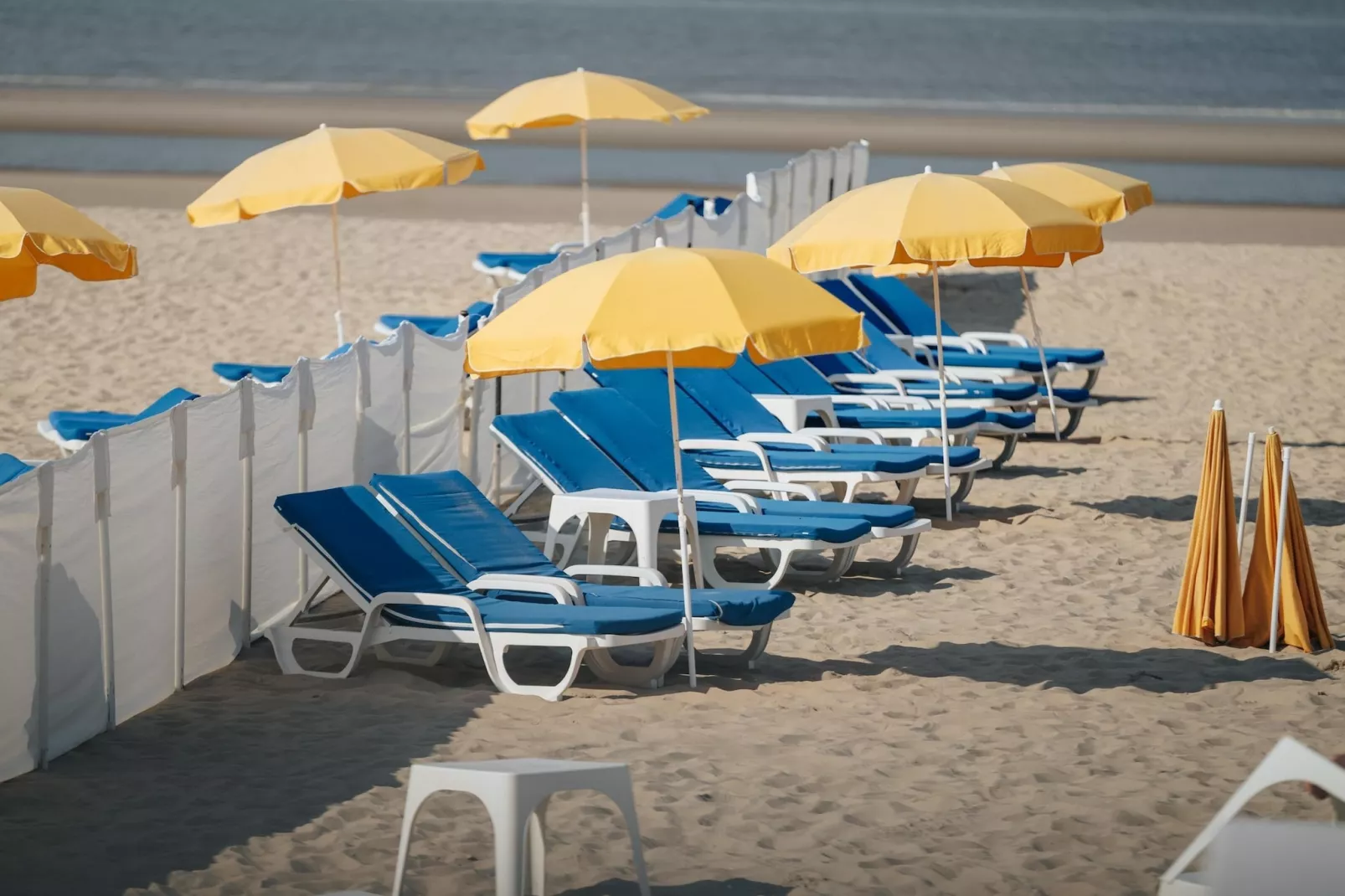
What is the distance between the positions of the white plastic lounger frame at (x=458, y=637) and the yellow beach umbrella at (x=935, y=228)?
2630 millimetres

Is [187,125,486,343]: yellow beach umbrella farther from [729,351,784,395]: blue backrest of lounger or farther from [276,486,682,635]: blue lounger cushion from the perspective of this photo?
[276,486,682,635]: blue lounger cushion

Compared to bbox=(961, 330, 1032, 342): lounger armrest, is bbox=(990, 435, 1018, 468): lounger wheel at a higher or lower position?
lower

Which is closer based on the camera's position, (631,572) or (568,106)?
(631,572)

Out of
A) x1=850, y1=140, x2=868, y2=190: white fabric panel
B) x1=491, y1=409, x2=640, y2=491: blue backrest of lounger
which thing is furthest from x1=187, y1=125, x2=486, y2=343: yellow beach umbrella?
x1=850, y1=140, x2=868, y2=190: white fabric panel

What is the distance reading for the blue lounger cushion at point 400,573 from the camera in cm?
611

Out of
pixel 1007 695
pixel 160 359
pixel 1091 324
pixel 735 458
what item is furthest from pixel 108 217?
pixel 1007 695

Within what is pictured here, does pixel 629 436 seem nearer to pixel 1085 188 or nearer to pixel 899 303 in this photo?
pixel 1085 188

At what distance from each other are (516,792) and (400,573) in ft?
8.85

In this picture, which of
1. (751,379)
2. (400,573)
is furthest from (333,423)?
(751,379)

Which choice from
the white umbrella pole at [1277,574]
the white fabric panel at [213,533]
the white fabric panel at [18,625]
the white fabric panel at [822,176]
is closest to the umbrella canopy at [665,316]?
the white fabric panel at [213,533]

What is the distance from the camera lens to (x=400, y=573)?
6.57m

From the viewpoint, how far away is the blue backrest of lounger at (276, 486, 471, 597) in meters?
6.46

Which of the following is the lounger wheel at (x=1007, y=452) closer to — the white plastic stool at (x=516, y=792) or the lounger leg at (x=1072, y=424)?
the lounger leg at (x=1072, y=424)

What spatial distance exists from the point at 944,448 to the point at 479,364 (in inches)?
147
